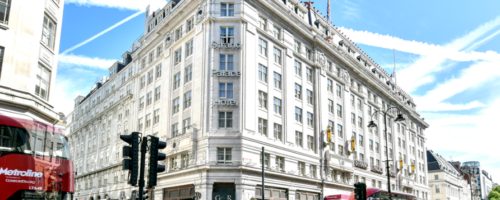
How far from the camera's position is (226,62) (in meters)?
43.4

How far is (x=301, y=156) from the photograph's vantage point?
48125 mm

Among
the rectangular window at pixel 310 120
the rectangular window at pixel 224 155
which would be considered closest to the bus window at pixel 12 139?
the rectangular window at pixel 224 155

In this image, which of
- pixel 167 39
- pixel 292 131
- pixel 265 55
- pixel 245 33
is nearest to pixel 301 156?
pixel 292 131

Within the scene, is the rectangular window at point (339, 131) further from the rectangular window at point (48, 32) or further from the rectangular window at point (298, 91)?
the rectangular window at point (48, 32)

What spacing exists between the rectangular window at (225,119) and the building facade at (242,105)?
103 millimetres

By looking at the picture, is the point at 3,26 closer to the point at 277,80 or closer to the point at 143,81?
the point at 277,80

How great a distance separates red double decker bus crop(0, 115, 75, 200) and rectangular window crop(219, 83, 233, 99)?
83.9 feet

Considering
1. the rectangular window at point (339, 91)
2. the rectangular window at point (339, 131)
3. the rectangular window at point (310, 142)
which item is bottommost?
the rectangular window at point (310, 142)

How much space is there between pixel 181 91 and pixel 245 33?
9492mm

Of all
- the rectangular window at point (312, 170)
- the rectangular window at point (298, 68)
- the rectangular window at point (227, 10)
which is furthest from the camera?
the rectangular window at point (298, 68)

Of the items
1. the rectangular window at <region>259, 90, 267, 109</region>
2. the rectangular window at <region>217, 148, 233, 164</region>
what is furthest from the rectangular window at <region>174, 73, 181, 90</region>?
the rectangular window at <region>217, 148, 233, 164</region>

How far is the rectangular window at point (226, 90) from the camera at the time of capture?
139ft

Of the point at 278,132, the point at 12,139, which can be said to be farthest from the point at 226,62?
the point at 12,139

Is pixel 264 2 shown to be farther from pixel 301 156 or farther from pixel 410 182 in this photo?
pixel 410 182
